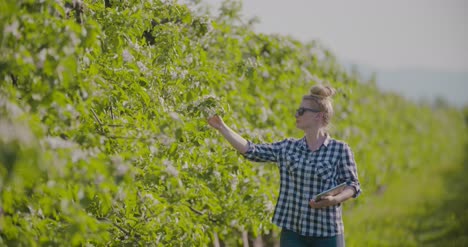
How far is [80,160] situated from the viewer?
2998mm

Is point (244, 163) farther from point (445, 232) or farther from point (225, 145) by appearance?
point (445, 232)

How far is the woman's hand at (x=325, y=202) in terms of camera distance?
430cm

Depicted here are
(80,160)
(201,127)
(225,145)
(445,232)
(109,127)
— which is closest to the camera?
(80,160)

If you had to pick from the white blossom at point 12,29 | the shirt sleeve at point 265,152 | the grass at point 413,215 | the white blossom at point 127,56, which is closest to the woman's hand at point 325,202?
the shirt sleeve at point 265,152

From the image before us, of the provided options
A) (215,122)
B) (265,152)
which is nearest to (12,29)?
(215,122)

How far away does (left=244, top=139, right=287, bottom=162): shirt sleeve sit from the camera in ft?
15.6

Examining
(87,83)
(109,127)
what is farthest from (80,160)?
(109,127)

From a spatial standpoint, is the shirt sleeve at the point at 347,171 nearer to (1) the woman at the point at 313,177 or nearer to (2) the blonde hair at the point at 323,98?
(1) the woman at the point at 313,177

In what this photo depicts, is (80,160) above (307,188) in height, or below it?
above

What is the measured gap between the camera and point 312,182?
4.50m

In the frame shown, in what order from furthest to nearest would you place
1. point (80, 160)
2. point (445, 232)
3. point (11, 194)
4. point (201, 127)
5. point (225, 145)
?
point (445, 232) → point (225, 145) → point (201, 127) → point (11, 194) → point (80, 160)

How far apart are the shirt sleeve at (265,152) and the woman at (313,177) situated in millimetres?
12

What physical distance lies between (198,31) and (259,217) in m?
1.95

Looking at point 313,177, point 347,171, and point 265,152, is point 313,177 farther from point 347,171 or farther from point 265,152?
point 265,152
